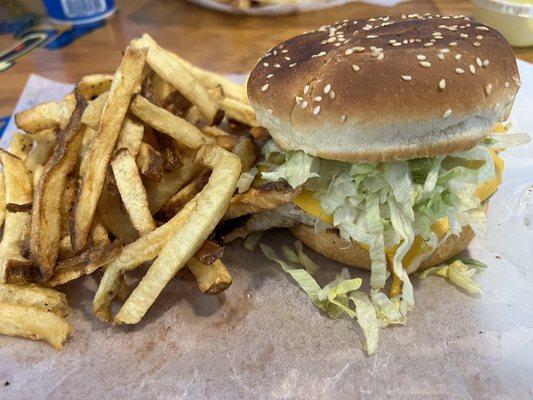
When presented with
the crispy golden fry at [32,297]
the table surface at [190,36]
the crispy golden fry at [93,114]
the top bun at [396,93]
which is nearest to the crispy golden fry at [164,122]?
the crispy golden fry at [93,114]

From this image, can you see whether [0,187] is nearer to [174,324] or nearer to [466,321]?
[174,324]

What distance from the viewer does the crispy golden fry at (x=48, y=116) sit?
88.8 inches

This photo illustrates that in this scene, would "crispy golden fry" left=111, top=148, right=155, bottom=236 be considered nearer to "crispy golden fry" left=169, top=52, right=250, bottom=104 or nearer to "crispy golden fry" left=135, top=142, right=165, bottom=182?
"crispy golden fry" left=135, top=142, right=165, bottom=182

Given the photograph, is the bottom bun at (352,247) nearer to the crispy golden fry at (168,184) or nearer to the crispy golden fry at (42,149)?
the crispy golden fry at (168,184)

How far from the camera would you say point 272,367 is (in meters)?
1.82

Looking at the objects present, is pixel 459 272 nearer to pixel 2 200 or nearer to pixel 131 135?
pixel 131 135

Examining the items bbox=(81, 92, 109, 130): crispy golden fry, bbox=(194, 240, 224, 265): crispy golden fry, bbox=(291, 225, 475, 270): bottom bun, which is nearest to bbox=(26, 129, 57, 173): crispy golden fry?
bbox=(81, 92, 109, 130): crispy golden fry

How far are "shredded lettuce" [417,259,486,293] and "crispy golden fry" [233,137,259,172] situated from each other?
85 centimetres

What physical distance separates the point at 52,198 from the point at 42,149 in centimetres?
51

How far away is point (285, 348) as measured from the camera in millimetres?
1884

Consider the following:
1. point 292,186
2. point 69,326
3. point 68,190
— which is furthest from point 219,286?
point 68,190

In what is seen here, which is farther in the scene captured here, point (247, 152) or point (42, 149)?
point (42, 149)

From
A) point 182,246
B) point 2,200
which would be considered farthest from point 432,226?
point 2,200

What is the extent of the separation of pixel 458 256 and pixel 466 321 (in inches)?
14.2
